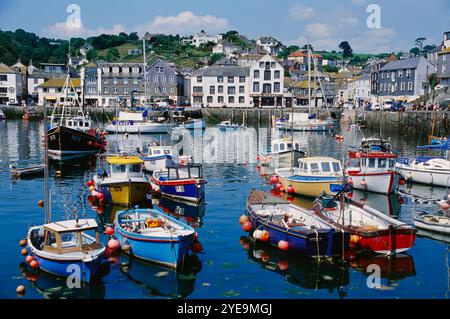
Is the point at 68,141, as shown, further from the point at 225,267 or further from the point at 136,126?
the point at 225,267

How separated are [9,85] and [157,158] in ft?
296

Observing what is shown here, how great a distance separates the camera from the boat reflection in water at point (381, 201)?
94.4ft

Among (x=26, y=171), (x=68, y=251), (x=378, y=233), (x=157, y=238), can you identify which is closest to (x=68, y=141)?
(x=26, y=171)

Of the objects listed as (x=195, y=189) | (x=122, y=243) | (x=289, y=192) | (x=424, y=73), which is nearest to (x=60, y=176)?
(x=195, y=189)

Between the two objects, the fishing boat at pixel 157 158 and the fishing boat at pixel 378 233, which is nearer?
the fishing boat at pixel 378 233

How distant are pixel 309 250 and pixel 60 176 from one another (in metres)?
24.3

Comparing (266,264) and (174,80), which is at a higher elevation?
(174,80)

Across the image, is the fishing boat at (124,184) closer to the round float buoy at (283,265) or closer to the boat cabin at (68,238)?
the boat cabin at (68,238)

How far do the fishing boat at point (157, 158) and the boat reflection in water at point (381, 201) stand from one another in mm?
13438

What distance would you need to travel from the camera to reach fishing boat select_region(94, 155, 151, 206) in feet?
92.8

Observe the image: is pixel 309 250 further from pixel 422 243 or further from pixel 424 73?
pixel 424 73

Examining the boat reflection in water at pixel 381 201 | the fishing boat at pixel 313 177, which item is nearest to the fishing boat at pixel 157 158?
the fishing boat at pixel 313 177

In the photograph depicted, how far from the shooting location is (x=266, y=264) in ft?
64.8

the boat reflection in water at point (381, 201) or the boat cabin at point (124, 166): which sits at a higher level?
the boat cabin at point (124, 166)
